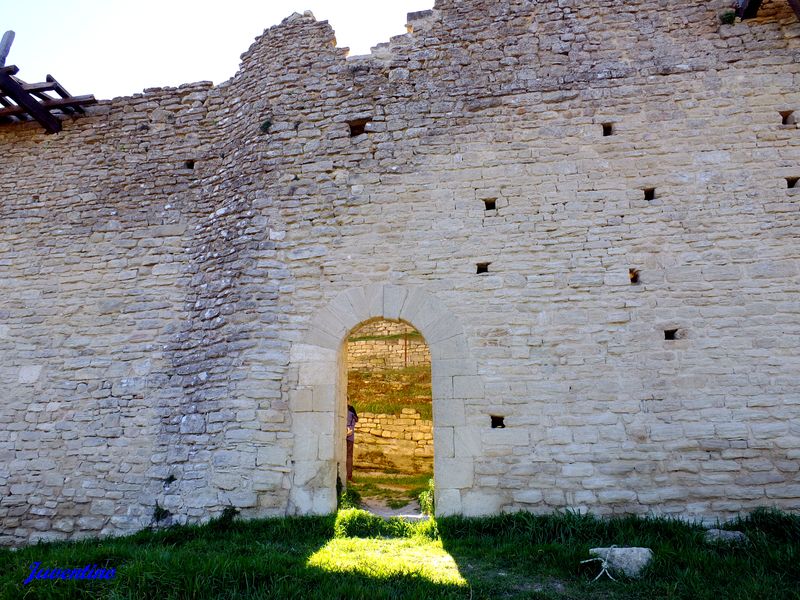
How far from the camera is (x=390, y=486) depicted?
7.52 m

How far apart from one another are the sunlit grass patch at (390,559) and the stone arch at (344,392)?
0.66 m

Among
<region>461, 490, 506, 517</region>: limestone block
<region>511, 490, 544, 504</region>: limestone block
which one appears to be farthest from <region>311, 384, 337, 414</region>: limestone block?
<region>511, 490, 544, 504</region>: limestone block

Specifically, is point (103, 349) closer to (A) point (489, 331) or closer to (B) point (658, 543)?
(A) point (489, 331)

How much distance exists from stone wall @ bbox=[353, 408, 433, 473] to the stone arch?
2814 mm

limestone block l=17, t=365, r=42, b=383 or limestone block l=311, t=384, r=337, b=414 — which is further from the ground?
limestone block l=17, t=365, r=42, b=383

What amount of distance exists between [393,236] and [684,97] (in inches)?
143

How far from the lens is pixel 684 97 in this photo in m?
6.27

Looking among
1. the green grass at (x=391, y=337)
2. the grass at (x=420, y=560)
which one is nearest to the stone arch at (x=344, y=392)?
the grass at (x=420, y=560)

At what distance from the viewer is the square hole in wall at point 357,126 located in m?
6.85

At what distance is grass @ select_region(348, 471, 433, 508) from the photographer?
6777mm

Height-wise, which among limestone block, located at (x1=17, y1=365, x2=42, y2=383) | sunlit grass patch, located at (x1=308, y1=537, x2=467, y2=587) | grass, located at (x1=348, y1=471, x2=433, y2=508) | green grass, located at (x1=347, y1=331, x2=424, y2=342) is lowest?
sunlit grass patch, located at (x1=308, y1=537, x2=467, y2=587)

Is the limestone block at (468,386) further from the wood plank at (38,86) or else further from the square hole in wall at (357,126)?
the wood plank at (38,86)

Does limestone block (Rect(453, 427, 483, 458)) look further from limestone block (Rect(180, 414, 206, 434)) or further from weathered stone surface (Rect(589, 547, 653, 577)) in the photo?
limestone block (Rect(180, 414, 206, 434))

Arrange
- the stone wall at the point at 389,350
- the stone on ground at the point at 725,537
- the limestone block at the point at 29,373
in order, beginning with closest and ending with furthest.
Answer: the stone on ground at the point at 725,537 → the limestone block at the point at 29,373 → the stone wall at the point at 389,350
